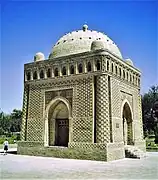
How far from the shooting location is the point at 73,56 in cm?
1795

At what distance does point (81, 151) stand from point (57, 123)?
3848 mm

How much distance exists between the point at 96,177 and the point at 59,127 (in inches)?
384

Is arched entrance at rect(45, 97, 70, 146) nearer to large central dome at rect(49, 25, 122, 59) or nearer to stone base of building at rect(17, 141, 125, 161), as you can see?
stone base of building at rect(17, 141, 125, 161)

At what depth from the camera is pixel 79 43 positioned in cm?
1941

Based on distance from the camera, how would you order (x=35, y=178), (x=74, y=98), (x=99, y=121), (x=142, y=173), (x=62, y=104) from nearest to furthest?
(x=35, y=178) < (x=142, y=173) < (x=99, y=121) < (x=74, y=98) < (x=62, y=104)

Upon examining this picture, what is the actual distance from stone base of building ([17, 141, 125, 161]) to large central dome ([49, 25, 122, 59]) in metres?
7.03

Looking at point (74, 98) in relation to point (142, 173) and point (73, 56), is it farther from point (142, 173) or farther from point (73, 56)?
point (142, 173)

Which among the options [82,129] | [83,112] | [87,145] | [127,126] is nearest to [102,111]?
[83,112]

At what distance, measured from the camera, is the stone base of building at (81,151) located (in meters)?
15.3

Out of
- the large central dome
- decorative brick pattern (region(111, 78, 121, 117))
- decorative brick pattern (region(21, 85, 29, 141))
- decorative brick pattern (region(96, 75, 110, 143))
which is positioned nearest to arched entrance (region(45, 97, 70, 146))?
decorative brick pattern (region(21, 85, 29, 141))

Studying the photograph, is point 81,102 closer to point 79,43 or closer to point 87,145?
point 87,145

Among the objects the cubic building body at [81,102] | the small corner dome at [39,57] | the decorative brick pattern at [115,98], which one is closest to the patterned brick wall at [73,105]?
the cubic building body at [81,102]

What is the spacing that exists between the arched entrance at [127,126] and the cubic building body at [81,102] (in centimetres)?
5

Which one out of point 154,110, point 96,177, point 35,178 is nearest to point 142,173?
point 96,177
